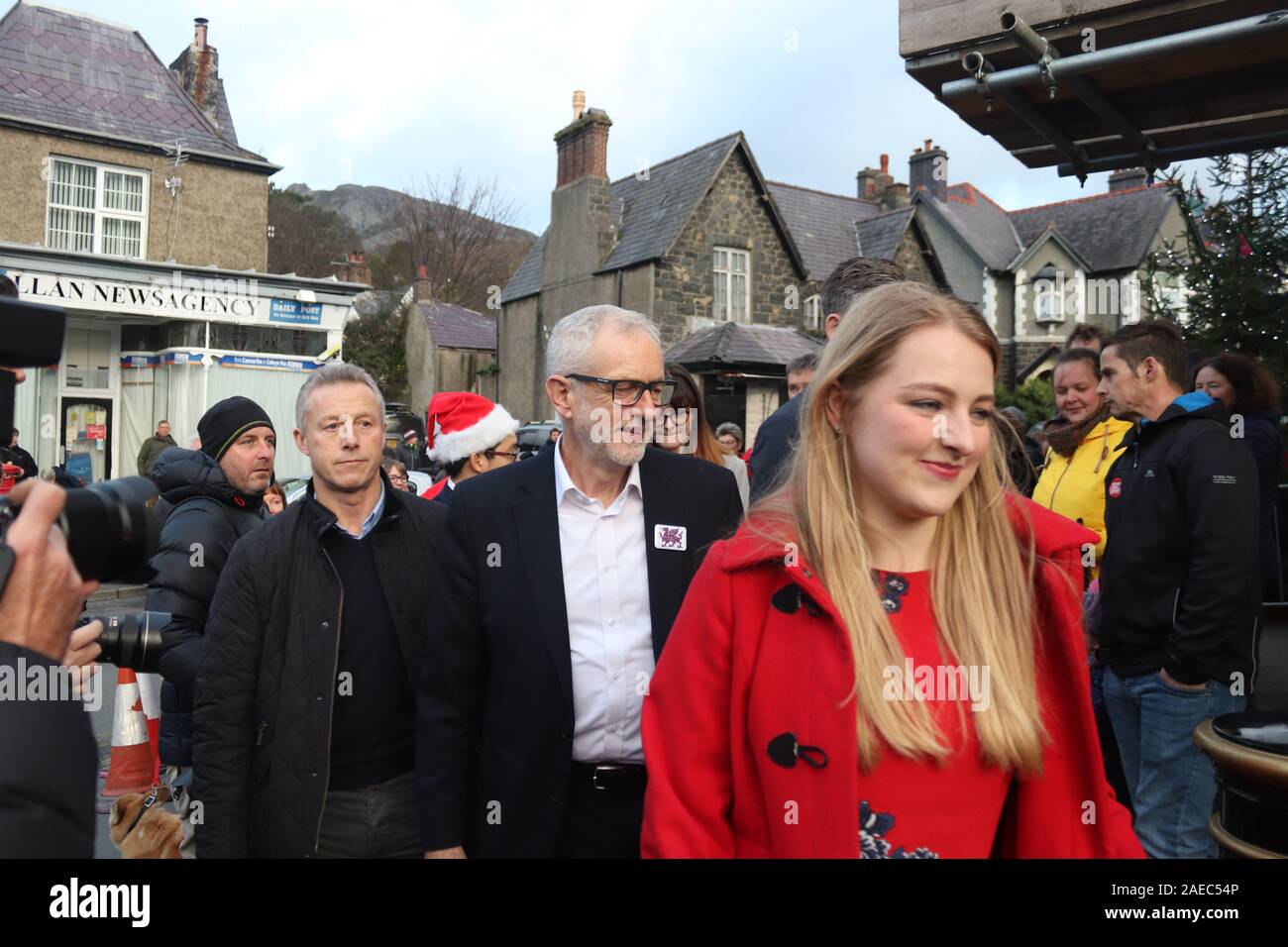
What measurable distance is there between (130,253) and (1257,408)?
21580mm

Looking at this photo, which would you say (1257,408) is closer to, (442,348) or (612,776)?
(612,776)

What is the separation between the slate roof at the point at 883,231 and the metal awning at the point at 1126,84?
25.1 meters

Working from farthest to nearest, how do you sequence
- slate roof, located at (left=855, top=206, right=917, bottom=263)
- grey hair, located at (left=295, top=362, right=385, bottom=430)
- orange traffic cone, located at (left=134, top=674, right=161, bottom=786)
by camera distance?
slate roof, located at (left=855, top=206, right=917, bottom=263) < orange traffic cone, located at (left=134, top=674, right=161, bottom=786) < grey hair, located at (left=295, top=362, right=385, bottom=430)

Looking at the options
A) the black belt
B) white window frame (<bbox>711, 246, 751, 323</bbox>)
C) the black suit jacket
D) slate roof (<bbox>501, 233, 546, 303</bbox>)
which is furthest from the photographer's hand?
slate roof (<bbox>501, 233, 546, 303</bbox>)

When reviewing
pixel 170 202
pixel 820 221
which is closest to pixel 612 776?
pixel 170 202

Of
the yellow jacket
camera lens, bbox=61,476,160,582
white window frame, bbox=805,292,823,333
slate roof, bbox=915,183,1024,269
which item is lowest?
camera lens, bbox=61,476,160,582

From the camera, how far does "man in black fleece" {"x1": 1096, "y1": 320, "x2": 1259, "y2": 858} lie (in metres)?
3.51

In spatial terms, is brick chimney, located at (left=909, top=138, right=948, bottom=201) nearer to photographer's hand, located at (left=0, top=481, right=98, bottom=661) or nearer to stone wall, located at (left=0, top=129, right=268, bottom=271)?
stone wall, located at (left=0, top=129, right=268, bottom=271)

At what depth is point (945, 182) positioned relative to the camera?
119 feet

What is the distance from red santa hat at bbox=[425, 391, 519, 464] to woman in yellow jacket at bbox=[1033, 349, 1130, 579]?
2.80m

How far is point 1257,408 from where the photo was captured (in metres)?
5.10

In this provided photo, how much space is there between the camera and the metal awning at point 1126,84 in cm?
262

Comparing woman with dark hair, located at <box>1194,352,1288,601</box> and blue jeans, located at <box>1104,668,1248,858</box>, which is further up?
woman with dark hair, located at <box>1194,352,1288,601</box>
